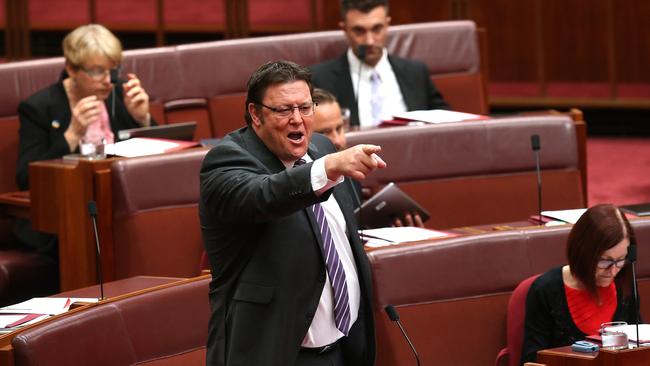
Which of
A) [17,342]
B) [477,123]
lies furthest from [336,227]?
[477,123]

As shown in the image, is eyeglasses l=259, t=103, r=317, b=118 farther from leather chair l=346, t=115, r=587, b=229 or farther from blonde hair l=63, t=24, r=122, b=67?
blonde hair l=63, t=24, r=122, b=67

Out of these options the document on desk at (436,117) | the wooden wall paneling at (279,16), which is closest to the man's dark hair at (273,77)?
the document on desk at (436,117)

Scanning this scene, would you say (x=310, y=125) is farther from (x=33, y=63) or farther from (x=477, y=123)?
(x=33, y=63)

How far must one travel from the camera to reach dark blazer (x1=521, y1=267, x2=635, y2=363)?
5.28ft

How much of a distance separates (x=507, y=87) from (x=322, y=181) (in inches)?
103

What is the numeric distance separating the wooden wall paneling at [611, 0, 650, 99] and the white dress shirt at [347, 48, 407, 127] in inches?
44.9

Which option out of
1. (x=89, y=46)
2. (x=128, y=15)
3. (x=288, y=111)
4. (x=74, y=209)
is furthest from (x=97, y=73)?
(x=128, y=15)

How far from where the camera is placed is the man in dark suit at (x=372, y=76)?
98.1 inches

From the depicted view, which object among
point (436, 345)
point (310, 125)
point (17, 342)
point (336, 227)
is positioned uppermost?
point (310, 125)

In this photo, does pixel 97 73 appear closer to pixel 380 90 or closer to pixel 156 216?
pixel 156 216

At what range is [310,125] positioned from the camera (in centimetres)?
123

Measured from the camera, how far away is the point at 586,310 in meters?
1.62

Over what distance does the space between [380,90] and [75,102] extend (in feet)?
2.11

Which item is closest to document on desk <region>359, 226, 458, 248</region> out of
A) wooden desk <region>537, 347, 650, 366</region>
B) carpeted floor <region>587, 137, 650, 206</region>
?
wooden desk <region>537, 347, 650, 366</region>
